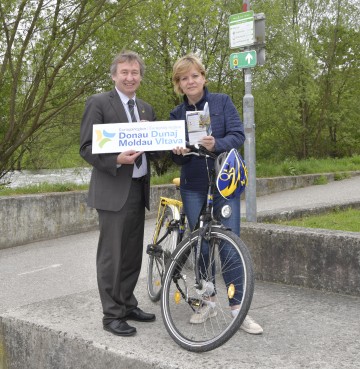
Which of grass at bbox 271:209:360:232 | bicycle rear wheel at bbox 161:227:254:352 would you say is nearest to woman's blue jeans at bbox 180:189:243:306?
bicycle rear wheel at bbox 161:227:254:352

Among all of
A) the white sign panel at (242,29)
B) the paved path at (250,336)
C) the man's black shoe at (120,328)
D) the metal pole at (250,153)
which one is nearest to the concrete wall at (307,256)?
the paved path at (250,336)

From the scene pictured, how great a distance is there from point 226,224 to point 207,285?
47 centimetres

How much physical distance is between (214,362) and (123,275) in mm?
1080

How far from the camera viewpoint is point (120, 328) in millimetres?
3967

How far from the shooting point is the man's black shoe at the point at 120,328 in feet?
12.9

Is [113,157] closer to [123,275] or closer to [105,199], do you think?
[105,199]

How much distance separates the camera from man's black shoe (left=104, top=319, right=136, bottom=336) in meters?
3.94

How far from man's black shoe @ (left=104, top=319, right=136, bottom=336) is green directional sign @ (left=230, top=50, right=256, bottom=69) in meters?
3.90

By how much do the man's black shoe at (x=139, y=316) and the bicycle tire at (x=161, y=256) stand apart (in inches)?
18.3

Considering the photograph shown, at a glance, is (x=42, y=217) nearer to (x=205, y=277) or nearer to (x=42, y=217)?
(x=42, y=217)

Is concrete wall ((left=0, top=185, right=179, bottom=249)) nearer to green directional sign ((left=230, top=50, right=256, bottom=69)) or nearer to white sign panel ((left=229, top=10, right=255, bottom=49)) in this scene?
green directional sign ((left=230, top=50, right=256, bottom=69))

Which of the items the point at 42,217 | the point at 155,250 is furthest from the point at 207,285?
the point at 42,217

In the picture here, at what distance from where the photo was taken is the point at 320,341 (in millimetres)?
3826

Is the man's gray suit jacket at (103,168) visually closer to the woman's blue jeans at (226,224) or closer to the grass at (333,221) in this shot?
the woman's blue jeans at (226,224)
